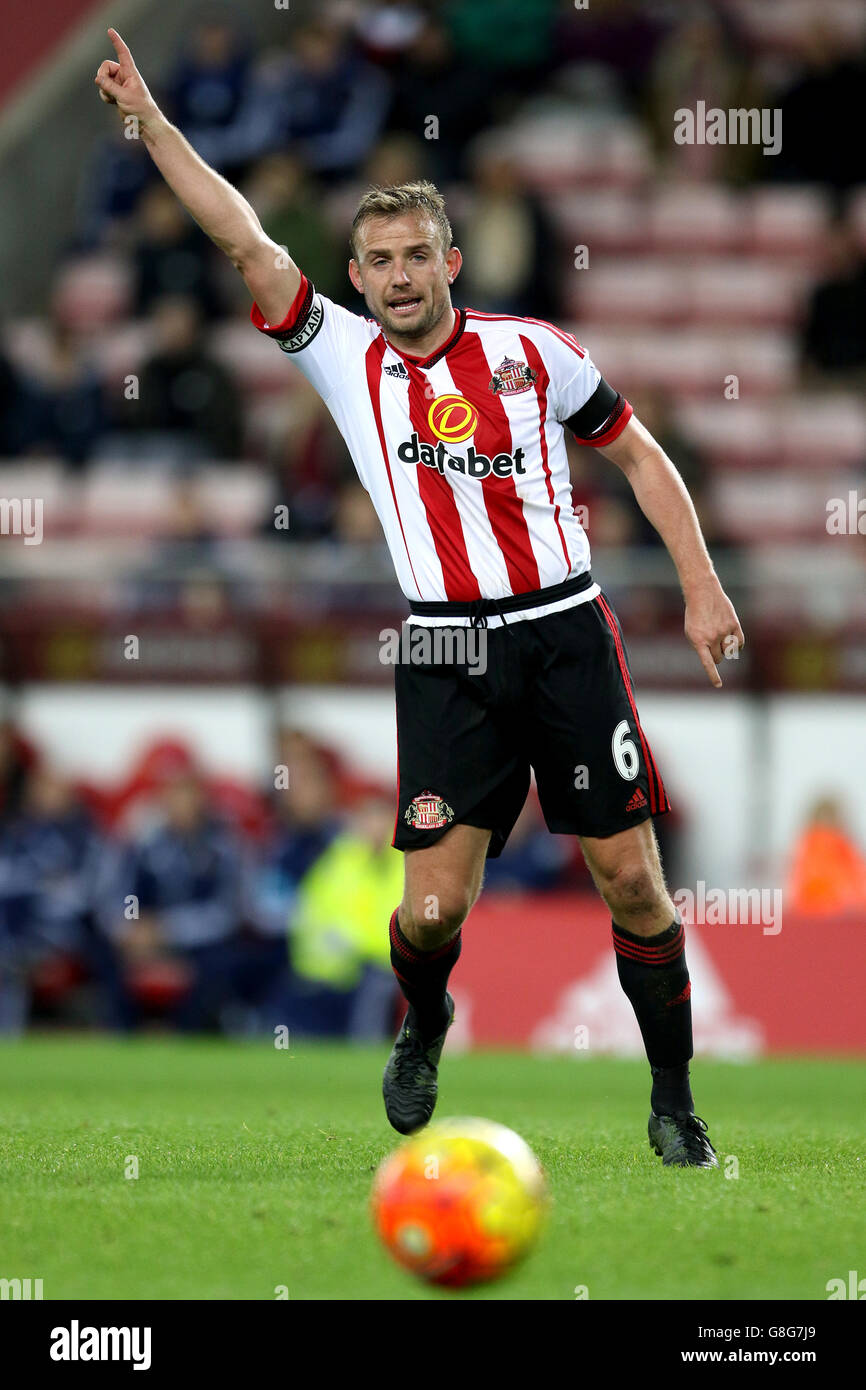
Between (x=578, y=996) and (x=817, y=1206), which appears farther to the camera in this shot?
(x=578, y=996)

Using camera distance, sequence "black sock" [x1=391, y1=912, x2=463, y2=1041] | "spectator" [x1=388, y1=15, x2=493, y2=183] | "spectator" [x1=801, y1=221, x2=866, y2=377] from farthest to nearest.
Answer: "spectator" [x1=388, y1=15, x2=493, y2=183] → "spectator" [x1=801, y1=221, x2=866, y2=377] → "black sock" [x1=391, y1=912, x2=463, y2=1041]

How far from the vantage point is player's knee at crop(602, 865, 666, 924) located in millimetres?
5500

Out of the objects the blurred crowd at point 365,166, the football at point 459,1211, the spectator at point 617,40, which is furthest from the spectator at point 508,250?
the football at point 459,1211

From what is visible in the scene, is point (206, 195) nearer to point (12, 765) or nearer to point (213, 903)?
point (213, 903)

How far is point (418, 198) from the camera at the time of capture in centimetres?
559

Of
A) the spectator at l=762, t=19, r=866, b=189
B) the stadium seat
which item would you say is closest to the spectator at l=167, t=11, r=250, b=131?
the stadium seat

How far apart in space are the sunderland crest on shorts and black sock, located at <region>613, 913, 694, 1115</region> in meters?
0.57

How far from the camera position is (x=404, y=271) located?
5.51 metres

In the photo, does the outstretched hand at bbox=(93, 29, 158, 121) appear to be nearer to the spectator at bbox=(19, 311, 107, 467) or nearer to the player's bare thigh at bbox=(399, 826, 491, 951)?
the player's bare thigh at bbox=(399, 826, 491, 951)

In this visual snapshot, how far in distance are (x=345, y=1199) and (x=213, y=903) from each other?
7589 mm

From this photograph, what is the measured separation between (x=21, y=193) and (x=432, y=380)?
44.3 ft

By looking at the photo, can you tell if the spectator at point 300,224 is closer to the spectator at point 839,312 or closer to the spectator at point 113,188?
the spectator at point 113,188

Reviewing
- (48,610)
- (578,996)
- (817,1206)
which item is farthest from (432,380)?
(48,610)

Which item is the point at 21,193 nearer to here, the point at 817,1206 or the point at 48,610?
the point at 48,610
